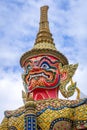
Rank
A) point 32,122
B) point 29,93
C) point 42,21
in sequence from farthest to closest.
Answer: point 42,21
point 29,93
point 32,122

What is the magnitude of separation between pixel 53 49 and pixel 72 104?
7.96ft

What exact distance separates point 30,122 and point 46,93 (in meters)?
2.00

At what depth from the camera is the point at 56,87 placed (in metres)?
13.2

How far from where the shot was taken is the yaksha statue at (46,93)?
11.6 metres

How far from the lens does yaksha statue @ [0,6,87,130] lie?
11.6 metres

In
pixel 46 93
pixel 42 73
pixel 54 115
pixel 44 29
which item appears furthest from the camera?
pixel 44 29

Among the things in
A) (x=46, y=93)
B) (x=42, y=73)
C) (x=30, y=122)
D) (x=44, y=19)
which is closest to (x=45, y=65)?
(x=42, y=73)

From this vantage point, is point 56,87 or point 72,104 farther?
point 56,87

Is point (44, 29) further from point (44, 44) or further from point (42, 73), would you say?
point (42, 73)

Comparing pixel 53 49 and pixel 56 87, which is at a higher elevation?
pixel 53 49

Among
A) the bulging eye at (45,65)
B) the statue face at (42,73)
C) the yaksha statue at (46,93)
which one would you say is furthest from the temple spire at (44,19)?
the bulging eye at (45,65)

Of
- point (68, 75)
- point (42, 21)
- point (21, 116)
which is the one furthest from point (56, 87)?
point (42, 21)

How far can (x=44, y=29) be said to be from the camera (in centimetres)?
1424

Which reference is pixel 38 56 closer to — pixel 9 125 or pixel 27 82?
pixel 27 82
